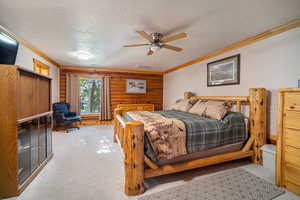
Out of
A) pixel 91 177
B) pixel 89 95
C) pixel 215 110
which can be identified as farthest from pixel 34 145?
pixel 89 95

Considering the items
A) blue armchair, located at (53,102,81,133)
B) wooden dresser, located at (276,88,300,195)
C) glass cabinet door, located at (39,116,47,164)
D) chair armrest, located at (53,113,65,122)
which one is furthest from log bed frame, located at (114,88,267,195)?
chair armrest, located at (53,113,65,122)

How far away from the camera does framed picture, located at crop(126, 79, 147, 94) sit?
587cm

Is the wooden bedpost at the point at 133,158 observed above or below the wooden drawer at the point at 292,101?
below

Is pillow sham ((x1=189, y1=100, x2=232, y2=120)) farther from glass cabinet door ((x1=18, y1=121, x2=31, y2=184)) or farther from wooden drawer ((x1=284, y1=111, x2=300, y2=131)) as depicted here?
glass cabinet door ((x1=18, y1=121, x2=31, y2=184))

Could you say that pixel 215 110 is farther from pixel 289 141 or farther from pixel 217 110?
pixel 289 141

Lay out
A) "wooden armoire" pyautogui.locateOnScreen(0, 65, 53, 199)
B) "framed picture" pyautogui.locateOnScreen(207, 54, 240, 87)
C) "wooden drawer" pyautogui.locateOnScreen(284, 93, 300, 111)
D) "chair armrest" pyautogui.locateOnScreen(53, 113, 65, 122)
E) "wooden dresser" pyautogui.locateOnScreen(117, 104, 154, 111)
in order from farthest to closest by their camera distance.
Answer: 1. "wooden dresser" pyautogui.locateOnScreen(117, 104, 154, 111)
2. "chair armrest" pyautogui.locateOnScreen(53, 113, 65, 122)
3. "framed picture" pyautogui.locateOnScreen(207, 54, 240, 87)
4. "wooden drawer" pyautogui.locateOnScreen(284, 93, 300, 111)
5. "wooden armoire" pyautogui.locateOnScreen(0, 65, 53, 199)

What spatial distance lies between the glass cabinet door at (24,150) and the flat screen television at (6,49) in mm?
850

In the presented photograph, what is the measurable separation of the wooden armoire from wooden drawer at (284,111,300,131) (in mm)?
3340

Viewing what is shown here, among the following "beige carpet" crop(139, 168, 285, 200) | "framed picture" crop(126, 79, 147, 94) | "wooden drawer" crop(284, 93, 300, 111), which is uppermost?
"framed picture" crop(126, 79, 147, 94)

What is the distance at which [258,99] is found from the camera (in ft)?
7.61

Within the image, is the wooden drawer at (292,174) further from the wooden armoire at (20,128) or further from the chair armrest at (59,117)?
the chair armrest at (59,117)

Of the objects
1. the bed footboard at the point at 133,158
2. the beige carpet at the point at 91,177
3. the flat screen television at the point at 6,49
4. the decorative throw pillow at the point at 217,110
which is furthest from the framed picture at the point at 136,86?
the bed footboard at the point at 133,158

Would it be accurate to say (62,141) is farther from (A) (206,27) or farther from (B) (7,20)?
(A) (206,27)

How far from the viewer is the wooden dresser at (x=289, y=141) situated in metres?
1.59
